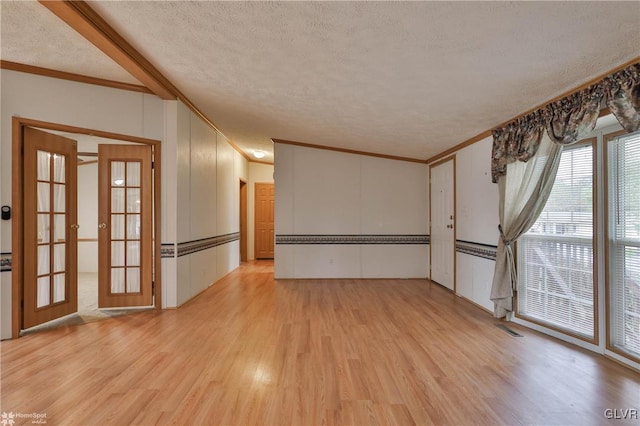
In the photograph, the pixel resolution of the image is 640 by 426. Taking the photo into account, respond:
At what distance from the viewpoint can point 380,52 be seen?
7.49 feet

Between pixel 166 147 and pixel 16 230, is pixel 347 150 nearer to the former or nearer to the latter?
pixel 166 147

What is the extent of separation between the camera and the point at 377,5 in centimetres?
179

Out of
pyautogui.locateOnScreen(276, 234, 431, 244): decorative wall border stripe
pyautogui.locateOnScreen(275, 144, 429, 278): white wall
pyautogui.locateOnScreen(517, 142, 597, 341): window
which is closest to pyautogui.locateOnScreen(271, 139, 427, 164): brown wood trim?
pyautogui.locateOnScreen(275, 144, 429, 278): white wall

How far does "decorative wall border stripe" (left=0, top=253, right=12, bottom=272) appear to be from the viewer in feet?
9.44

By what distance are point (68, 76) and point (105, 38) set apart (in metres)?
1.43

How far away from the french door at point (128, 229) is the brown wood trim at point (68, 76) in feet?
2.29

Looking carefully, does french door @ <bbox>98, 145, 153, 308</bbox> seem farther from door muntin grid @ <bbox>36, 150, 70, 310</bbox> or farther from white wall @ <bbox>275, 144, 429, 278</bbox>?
white wall @ <bbox>275, 144, 429, 278</bbox>

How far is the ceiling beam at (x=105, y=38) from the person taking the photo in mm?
2012

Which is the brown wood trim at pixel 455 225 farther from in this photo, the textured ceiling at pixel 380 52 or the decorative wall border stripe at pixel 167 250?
the decorative wall border stripe at pixel 167 250

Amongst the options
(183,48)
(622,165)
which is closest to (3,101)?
(183,48)

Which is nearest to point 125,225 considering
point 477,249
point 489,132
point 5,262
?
point 5,262

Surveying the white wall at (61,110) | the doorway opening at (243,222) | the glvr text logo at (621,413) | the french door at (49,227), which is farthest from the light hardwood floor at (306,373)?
the doorway opening at (243,222)

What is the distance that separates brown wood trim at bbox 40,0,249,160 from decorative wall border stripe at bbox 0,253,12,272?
219cm

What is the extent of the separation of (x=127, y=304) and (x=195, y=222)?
1354mm
